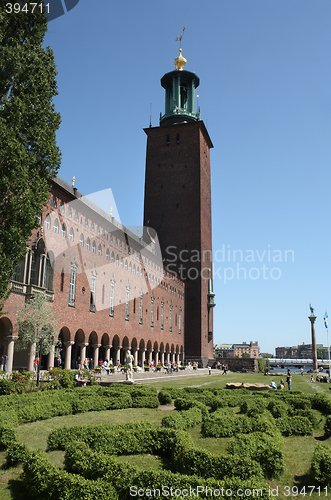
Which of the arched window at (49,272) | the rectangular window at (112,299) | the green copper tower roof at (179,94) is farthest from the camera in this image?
the green copper tower roof at (179,94)

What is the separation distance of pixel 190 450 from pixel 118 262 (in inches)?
1219

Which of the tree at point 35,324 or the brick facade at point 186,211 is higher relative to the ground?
the brick facade at point 186,211

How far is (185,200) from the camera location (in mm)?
58000

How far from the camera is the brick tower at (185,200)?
185ft

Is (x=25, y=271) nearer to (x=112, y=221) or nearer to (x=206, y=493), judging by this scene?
(x=112, y=221)

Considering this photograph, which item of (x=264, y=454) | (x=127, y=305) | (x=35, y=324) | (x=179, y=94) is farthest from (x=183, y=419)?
→ (x=179, y=94)

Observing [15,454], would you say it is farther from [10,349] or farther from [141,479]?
[10,349]

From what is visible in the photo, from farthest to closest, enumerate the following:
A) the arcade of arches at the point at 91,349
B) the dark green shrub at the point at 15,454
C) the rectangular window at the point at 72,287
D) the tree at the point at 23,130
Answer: the rectangular window at the point at 72,287, the arcade of arches at the point at 91,349, the tree at the point at 23,130, the dark green shrub at the point at 15,454

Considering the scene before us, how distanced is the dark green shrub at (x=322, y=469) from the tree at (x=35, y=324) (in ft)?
57.7

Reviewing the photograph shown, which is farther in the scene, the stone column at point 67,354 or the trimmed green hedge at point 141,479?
the stone column at point 67,354

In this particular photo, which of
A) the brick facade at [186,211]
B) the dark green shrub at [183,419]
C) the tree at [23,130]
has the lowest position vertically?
the dark green shrub at [183,419]

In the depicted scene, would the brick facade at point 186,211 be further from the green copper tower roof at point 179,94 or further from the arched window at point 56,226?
the arched window at point 56,226

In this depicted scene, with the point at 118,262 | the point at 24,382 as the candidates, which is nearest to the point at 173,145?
the point at 118,262

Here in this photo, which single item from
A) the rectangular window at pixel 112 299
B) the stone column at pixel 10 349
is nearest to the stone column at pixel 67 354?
the stone column at pixel 10 349
